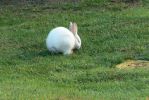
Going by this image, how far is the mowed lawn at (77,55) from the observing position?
368 inches

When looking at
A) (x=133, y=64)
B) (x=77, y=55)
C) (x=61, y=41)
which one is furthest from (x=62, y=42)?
(x=133, y=64)

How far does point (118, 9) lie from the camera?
18.3m

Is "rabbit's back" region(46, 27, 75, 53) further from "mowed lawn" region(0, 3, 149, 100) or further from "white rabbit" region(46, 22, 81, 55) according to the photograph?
"mowed lawn" region(0, 3, 149, 100)

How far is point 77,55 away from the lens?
1286 centimetres

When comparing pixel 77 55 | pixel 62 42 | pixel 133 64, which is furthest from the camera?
pixel 62 42

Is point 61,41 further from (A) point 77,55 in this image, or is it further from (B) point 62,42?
(A) point 77,55

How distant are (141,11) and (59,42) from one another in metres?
5.34

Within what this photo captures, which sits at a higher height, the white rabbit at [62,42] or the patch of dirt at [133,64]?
the white rabbit at [62,42]

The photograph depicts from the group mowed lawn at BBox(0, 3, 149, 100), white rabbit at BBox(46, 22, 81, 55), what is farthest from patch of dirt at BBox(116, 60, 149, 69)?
white rabbit at BBox(46, 22, 81, 55)

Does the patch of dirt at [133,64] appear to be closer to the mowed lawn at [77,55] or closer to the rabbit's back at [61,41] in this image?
the mowed lawn at [77,55]

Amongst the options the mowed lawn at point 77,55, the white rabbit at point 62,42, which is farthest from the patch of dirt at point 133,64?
the white rabbit at point 62,42

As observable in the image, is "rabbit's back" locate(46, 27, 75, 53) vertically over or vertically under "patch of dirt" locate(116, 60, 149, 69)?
over

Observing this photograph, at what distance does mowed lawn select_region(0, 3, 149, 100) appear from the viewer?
9.34 meters

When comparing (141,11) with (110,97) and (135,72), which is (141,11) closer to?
(135,72)
